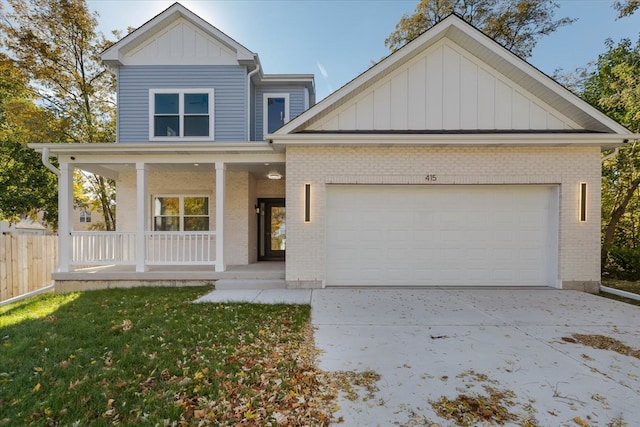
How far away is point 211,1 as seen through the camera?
10.6 metres

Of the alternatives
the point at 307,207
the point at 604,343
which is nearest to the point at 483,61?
the point at 307,207

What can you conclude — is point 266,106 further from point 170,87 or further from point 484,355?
point 484,355

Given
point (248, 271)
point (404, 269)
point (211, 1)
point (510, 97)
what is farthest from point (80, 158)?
point (510, 97)

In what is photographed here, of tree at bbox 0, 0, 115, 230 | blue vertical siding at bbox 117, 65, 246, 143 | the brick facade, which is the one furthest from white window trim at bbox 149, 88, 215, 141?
tree at bbox 0, 0, 115, 230

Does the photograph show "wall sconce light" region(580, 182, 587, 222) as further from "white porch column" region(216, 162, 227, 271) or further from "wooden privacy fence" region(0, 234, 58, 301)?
"wooden privacy fence" region(0, 234, 58, 301)

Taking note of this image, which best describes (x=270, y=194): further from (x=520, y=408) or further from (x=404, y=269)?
(x=520, y=408)

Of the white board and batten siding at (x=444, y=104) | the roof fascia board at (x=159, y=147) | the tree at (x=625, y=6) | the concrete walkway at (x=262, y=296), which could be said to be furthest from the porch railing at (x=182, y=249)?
the tree at (x=625, y=6)

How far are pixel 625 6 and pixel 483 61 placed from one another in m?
5.52

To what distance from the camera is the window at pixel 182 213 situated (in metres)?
9.93

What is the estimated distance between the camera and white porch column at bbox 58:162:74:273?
772cm

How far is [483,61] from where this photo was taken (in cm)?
745

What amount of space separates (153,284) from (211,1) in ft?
31.9

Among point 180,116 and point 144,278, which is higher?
point 180,116

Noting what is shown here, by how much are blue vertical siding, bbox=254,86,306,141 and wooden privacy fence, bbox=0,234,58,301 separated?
7096 mm
